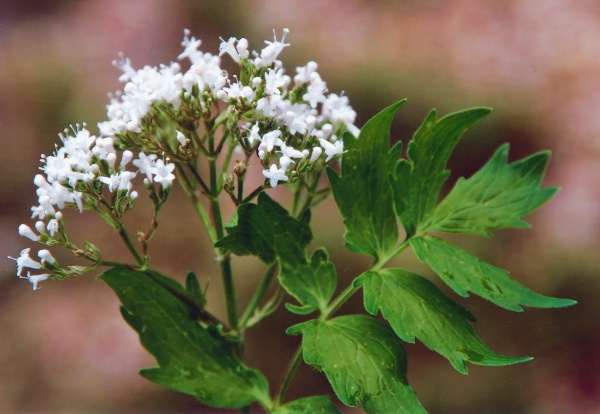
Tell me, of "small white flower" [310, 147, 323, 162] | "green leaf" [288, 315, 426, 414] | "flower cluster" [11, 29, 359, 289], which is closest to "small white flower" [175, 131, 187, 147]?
"flower cluster" [11, 29, 359, 289]

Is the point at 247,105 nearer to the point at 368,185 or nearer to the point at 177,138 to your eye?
the point at 177,138

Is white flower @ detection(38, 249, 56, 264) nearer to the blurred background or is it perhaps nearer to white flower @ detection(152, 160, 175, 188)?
white flower @ detection(152, 160, 175, 188)

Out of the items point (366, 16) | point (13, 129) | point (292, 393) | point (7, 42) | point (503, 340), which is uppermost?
point (7, 42)

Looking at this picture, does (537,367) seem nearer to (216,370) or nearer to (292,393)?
(292,393)

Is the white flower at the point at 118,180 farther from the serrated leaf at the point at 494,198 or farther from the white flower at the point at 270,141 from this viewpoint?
the serrated leaf at the point at 494,198

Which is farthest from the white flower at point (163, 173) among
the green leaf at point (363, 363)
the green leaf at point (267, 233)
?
the green leaf at point (363, 363)

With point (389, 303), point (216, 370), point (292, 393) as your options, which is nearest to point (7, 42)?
point (292, 393)

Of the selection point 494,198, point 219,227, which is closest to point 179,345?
point 219,227
